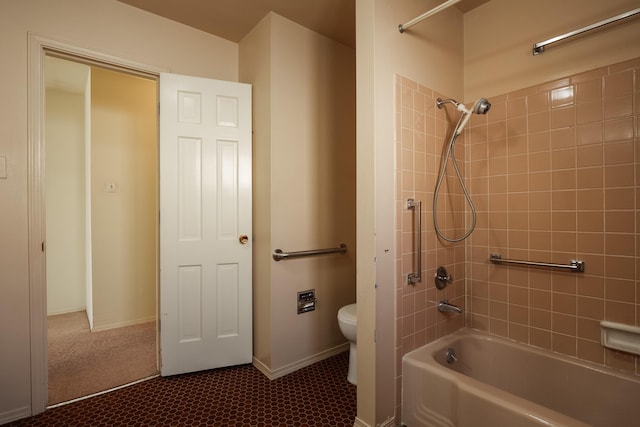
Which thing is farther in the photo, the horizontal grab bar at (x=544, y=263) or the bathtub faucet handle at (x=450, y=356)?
the bathtub faucet handle at (x=450, y=356)

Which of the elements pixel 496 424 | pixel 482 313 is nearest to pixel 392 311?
pixel 496 424

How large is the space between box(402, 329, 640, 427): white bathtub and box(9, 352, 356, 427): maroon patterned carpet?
47cm

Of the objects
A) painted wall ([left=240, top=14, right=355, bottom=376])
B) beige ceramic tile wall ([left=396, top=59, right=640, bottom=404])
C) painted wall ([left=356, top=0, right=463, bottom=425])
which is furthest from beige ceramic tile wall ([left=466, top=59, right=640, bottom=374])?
painted wall ([left=240, top=14, right=355, bottom=376])

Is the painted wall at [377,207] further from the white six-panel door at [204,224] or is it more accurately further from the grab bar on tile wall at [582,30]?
the white six-panel door at [204,224]

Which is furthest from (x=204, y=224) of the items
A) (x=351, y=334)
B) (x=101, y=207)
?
(x=101, y=207)

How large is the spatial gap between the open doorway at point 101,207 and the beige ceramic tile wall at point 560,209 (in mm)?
2814

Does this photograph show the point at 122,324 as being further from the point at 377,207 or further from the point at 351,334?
the point at 377,207

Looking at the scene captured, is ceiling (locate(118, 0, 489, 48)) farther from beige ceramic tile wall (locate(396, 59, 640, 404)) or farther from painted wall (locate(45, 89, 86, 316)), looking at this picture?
painted wall (locate(45, 89, 86, 316))

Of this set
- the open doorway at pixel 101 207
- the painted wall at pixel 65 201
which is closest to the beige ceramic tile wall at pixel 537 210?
the open doorway at pixel 101 207

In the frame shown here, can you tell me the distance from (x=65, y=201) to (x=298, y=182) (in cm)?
292

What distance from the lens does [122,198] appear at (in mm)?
3105

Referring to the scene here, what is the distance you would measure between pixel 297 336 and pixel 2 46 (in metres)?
2.42

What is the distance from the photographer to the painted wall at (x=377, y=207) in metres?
1.52

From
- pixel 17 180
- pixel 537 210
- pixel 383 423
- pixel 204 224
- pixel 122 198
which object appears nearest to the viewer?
pixel 383 423
